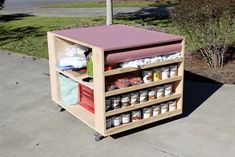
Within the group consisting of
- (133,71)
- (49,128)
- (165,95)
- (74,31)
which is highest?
(74,31)

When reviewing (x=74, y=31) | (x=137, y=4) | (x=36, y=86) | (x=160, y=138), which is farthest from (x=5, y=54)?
(x=137, y=4)

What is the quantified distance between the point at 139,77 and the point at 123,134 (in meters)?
0.70

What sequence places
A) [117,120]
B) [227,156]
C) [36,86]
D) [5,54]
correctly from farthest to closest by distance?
[5,54], [36,86], [117,120], [227,156]

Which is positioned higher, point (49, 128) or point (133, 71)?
point (133, 71)

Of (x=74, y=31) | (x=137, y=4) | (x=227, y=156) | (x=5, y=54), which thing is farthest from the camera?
(x=137, y=4)

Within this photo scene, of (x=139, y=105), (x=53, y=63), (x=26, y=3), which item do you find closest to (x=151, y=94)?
(x=139, y=105)

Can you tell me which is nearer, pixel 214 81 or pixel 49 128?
pixel 49 128

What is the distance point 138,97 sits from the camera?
4.77 metres

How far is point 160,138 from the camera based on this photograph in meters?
4.72

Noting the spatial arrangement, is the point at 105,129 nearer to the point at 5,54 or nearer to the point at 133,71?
the point at 133,71

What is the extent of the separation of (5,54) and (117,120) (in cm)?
561

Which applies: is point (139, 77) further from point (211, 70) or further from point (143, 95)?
point (211, 70)

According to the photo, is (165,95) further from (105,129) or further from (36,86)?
(36,86)

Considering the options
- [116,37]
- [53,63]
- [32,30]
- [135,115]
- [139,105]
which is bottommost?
[32,30]
